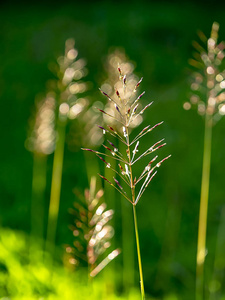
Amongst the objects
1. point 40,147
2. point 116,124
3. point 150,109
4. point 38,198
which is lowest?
point 38,198

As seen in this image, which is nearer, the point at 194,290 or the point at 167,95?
the point at 194,290

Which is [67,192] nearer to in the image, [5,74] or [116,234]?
[116,234]

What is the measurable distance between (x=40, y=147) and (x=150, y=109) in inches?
107

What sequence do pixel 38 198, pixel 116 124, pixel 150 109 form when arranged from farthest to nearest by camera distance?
pixel 150 109
pixel 38 198
pixel 116 124

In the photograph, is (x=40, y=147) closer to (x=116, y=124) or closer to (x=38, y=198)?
(x=116, y=124)

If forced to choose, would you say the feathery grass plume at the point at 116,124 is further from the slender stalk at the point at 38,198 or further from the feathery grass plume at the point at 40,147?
the slender stalk at the point at 38,198

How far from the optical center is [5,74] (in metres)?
5.90

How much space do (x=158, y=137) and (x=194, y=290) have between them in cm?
210

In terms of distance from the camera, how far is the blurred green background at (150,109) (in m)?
2.97

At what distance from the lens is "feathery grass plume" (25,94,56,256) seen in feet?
6.67

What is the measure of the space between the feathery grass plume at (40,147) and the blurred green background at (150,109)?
9 centimetres

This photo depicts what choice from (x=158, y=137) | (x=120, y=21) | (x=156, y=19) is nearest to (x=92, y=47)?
(x=120, y=21)

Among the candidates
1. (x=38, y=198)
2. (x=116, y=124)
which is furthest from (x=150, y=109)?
(x=116, y=124)

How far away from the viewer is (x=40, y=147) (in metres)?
2.08
